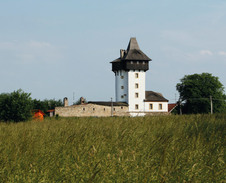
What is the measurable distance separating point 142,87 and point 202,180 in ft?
205

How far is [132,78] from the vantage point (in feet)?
214

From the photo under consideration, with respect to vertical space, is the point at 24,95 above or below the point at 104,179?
above

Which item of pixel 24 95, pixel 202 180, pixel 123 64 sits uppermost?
pixel 123 64

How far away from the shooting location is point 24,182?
311 cm

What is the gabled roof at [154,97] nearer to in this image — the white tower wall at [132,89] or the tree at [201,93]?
the white tower wall at [132,89]

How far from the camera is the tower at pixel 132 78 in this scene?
64375mm

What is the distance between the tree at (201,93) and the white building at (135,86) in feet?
15.5

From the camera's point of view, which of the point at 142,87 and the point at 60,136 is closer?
the point at 60,136

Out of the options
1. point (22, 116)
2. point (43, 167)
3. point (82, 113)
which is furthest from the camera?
point (82, 113)

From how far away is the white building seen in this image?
6444 centimetres

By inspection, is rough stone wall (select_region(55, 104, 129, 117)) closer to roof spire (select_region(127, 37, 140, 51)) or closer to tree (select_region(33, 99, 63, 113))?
roof spire (select_region(127, 37, 140, 51))

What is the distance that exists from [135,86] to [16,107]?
37036 mm

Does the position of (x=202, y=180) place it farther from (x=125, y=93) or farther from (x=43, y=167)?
(x=125, y=93)

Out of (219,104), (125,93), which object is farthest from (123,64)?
(219,104)
